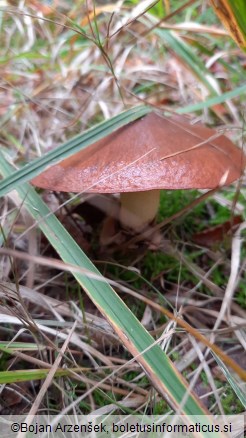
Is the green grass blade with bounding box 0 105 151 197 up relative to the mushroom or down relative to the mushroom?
up

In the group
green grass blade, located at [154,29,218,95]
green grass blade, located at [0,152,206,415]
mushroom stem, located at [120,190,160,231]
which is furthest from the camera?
green grass blade, located at [154,29,218,95]

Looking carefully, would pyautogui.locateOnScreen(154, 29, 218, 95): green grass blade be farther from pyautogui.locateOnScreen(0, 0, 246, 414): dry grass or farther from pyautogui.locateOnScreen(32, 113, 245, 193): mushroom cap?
pyautogui.locateOnScreen(32, 113, 245, 193): mushroom cap

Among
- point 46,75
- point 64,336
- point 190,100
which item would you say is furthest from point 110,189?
point 46,75

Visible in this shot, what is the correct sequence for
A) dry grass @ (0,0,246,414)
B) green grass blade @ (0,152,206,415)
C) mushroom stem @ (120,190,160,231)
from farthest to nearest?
mushroom stem @ (120,190,160,231) → dry grass @ (0,0,246,414) → green grass blade @ (0,152,206,415)

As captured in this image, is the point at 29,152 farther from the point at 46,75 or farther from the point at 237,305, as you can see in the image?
the point at 237,305

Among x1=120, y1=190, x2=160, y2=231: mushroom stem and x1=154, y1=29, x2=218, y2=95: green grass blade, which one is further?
x1=154, y1=29, x2=218, y2=95: green grass blade

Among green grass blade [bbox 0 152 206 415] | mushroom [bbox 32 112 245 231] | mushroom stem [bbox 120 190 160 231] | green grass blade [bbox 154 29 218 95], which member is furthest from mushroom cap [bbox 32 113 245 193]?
green grass blade [bbox 154 29 218 95]
